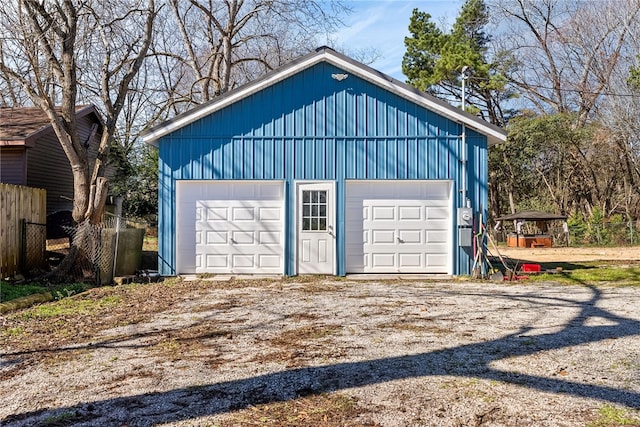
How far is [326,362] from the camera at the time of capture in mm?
4391

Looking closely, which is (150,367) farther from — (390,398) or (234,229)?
(234,229)

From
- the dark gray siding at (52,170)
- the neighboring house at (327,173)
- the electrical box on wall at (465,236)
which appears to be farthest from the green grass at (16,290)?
the electrical box on wall at (465,236)

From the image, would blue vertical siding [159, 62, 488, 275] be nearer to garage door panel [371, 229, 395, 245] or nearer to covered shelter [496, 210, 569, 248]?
garage door panel [371, 229, 395, 245]

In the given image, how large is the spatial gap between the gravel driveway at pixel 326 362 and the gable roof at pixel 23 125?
833cm

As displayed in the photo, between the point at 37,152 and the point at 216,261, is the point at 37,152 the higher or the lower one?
the higher one

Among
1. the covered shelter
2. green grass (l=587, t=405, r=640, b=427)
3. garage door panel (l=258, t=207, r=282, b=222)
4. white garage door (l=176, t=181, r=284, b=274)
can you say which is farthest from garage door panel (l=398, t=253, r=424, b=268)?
the covered shelter

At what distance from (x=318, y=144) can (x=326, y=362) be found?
23.2ft

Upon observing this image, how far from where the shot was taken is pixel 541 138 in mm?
23984

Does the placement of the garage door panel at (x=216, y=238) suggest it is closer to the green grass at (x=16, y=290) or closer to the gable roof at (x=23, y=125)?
the green grass at (x=16, y=290)

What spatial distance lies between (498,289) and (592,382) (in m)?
5.44

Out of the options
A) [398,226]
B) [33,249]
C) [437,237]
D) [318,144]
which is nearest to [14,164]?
[33,249]

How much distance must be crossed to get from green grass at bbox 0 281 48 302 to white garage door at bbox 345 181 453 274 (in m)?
5.93

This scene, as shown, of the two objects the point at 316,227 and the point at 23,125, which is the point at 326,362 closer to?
the point at 316,227

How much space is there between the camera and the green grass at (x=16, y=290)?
786 centimetres
